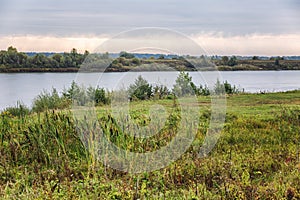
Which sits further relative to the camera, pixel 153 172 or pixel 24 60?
pixel 24 60

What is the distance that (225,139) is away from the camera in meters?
8.08

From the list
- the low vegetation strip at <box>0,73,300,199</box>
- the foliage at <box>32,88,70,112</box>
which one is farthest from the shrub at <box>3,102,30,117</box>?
the low vegetation strip at <box>0,73,300,199</box>

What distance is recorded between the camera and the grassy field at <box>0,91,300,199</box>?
16.8ft

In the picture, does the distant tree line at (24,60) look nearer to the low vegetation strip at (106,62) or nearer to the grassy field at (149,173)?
the low vegetation strip at (106,62)

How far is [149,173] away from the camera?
20.0 ft

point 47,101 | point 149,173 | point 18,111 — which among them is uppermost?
point 47,101

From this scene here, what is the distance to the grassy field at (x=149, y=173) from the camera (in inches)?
201

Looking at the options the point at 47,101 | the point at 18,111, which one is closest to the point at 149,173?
the point at 18,111

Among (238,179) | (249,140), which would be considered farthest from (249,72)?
(238,179)

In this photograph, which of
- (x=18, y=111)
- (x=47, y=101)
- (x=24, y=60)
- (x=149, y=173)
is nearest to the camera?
(x=149, y=173)

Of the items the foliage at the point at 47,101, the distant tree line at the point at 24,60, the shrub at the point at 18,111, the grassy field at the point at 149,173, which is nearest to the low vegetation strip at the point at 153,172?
the grassy field at the point at 149,173

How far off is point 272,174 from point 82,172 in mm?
2717

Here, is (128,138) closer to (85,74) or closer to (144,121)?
(144,121)

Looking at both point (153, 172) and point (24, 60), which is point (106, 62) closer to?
point (153, 172)
